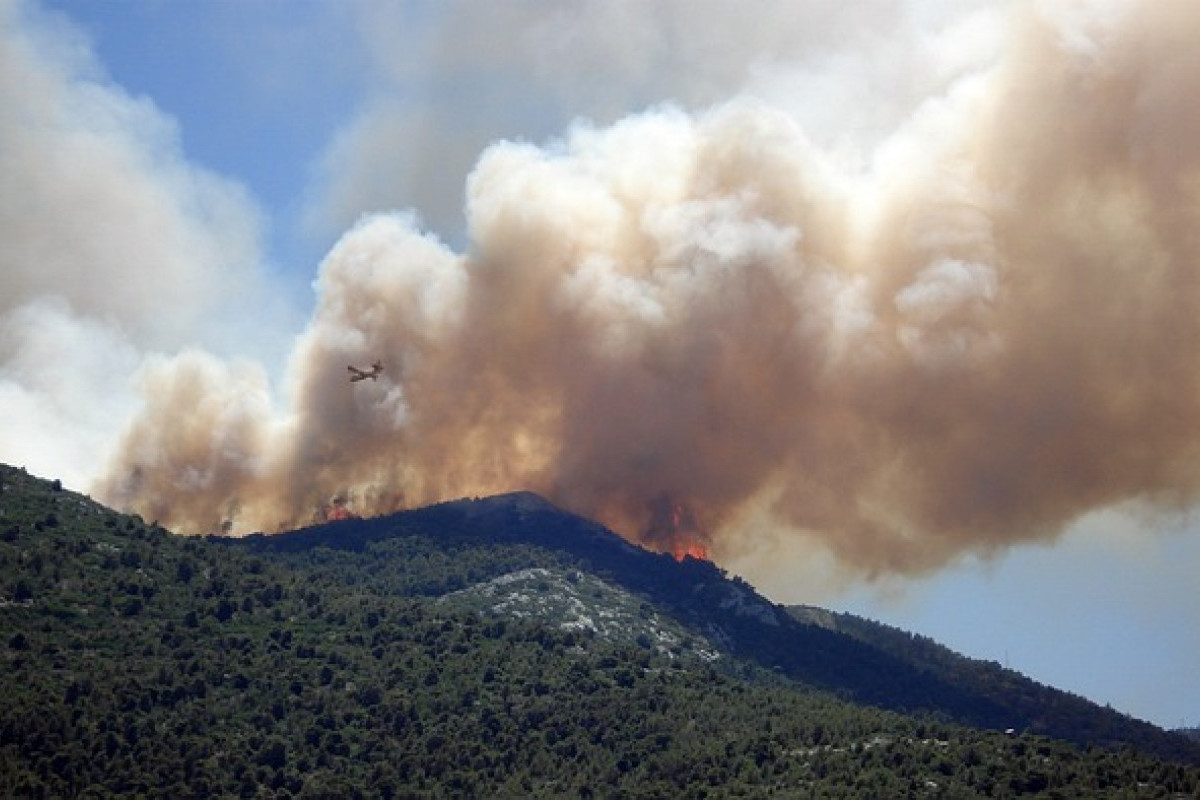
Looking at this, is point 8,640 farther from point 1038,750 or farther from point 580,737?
point 1038,750

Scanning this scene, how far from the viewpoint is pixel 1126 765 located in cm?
17662

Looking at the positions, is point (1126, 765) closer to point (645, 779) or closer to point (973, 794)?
point (973, 794)

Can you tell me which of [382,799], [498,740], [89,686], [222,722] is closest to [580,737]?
[498,740]

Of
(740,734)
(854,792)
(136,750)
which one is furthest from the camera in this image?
(740,734)

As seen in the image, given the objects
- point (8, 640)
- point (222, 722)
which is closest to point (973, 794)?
point (222, 722)

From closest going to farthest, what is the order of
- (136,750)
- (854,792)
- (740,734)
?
(854,792) < (136,750) < (740,734)

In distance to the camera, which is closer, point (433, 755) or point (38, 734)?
point (38, 734)

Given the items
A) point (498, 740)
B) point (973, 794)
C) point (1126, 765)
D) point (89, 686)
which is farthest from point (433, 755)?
point (1126, 765)

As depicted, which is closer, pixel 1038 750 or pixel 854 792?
pixel 854 792

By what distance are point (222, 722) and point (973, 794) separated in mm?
79047

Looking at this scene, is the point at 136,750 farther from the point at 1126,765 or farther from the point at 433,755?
the point at 1126,765

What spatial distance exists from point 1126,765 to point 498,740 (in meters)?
65.6

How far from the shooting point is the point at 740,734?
194 meters

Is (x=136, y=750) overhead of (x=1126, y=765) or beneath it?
beneath
